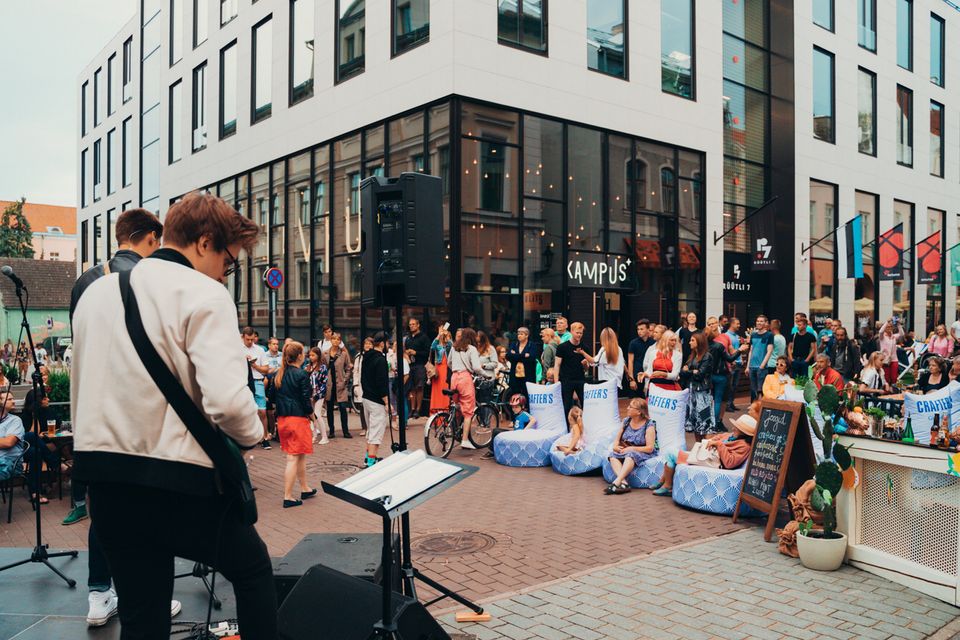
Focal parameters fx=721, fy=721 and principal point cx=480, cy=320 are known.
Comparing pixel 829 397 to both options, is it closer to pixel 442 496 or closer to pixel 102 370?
pixel 442 496

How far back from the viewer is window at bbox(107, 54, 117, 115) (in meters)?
35.4

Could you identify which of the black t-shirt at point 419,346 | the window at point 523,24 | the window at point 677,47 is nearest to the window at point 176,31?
the window at point 523,24

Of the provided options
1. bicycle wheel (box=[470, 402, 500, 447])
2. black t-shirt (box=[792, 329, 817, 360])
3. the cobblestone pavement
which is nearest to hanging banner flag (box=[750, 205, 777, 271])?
black t-shirt (box=[792, 329, 817, 360])

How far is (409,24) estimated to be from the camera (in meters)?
16.2

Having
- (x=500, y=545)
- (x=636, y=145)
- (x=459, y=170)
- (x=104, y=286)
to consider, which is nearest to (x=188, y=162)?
(x=459, y=170)

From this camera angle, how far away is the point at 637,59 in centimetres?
1812

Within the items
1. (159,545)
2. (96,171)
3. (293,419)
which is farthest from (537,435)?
(96,171)

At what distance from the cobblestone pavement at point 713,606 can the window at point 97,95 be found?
40.1m

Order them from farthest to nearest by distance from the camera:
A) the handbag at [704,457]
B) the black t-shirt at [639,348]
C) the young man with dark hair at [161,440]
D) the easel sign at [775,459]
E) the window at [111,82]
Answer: the window at [111,82] < the black t-shirt at [639,348] < the handbag at [704,457] < the easel sign at [775,459] < the young man with dark hair at [161,440]

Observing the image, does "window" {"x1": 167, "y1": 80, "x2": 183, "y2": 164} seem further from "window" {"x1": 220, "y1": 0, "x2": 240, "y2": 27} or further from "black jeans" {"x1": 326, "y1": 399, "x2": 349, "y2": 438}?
Result: "black jeans" {"x1": 326, "y1": 399, "x2": 349, "y2": 438}

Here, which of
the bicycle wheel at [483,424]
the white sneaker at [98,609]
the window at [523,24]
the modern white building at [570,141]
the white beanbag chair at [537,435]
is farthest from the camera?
the modern white building at [570,141]

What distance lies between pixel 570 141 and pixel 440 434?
8888mm

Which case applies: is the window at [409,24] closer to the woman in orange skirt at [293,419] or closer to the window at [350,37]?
the window at [350,37]

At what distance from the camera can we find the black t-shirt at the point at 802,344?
1570 centimetres
